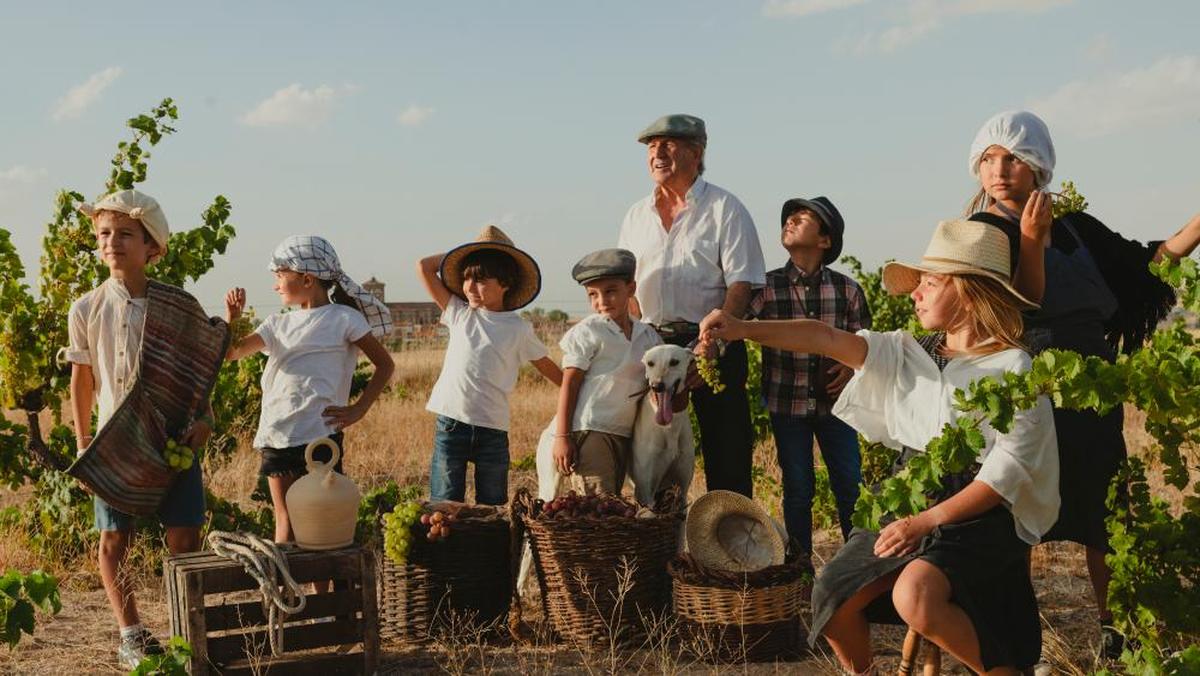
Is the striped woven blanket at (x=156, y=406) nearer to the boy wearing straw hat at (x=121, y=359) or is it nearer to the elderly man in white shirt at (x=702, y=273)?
the boy wearing straw hat at (x=121, y=359)

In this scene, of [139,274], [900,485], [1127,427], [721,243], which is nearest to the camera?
[900,485]

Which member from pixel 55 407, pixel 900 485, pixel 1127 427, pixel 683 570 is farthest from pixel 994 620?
pixel 1127 427

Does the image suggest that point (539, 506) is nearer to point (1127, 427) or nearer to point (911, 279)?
point (911, 279)

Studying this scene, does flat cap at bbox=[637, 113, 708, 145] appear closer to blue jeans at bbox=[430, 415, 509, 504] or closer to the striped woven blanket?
blue jeans at bbox=[430, 415, 509, 504]

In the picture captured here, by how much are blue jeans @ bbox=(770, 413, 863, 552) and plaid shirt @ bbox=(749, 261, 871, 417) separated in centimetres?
9

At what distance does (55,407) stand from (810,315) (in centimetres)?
465

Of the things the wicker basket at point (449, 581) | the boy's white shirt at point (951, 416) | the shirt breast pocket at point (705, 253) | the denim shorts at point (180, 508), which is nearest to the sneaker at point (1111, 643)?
the boy's white shirt at point (951, 416)

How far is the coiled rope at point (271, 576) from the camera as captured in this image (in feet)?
16.2

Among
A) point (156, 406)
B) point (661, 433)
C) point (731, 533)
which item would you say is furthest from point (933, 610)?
point (156, 406)

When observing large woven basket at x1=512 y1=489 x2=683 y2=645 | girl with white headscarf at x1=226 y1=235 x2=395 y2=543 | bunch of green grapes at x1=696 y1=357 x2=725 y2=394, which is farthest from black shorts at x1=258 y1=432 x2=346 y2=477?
bunch of green grapes at x1=696 y1=357 x2=725 y2=394

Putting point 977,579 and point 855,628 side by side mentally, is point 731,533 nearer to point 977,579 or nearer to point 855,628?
point 855,628

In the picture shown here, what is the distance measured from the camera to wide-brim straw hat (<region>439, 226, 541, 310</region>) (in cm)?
646

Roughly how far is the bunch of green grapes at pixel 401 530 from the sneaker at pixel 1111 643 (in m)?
3.15

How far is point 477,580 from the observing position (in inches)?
226
